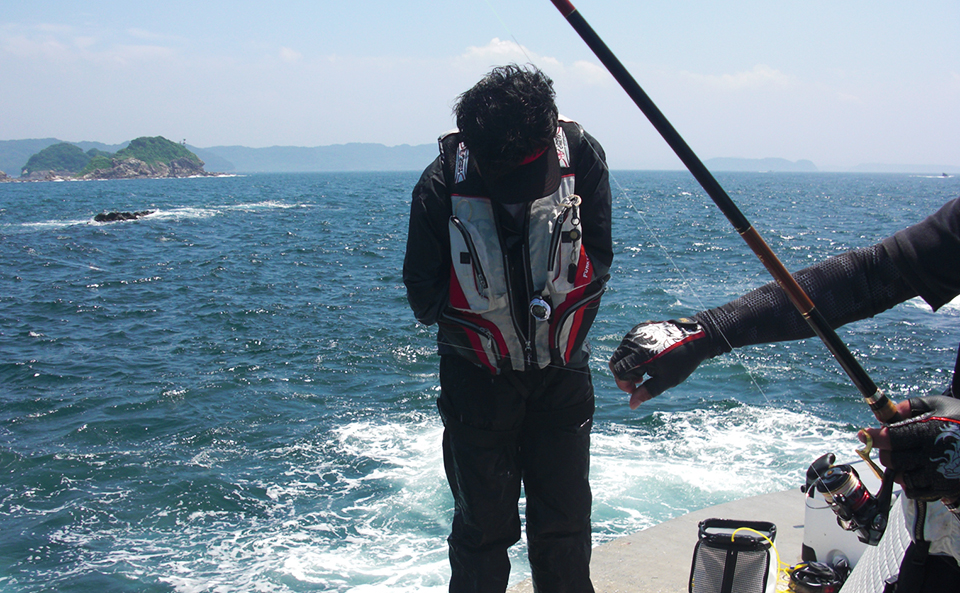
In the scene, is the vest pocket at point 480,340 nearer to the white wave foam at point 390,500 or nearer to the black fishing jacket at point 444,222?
the black fishing jacket at point 444,222

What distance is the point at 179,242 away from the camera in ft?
94.4

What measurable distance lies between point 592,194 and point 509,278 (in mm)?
476

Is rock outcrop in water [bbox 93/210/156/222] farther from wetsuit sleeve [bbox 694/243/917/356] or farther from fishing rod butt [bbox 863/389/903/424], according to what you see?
fishing rod butt [bbox 863/389/903/424]

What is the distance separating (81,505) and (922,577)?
7.05 metres

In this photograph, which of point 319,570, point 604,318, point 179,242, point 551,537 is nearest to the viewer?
point 551,537

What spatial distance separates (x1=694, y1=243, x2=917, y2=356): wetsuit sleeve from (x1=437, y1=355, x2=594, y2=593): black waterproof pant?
77cm

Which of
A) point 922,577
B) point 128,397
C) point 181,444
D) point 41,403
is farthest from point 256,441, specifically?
point 922,577

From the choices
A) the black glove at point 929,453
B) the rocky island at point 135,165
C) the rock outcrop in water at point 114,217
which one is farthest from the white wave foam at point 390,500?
the rocky island at point 135,165

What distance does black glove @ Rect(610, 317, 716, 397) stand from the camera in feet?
6.34

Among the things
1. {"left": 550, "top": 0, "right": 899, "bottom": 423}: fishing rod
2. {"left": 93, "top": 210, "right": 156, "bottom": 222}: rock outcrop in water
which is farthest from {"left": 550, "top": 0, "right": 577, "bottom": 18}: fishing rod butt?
{"left": 93, "top": 210, "right": 156, "bottom": 222}: rock outcrop in water

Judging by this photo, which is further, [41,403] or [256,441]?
[41,403]

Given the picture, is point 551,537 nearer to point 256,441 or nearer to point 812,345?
point 256,441

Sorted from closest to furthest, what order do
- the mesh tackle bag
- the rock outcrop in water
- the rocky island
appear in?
the mesh tackle bag → the rock outcrop in water → the rocky island

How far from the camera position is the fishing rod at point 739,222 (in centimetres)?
175
